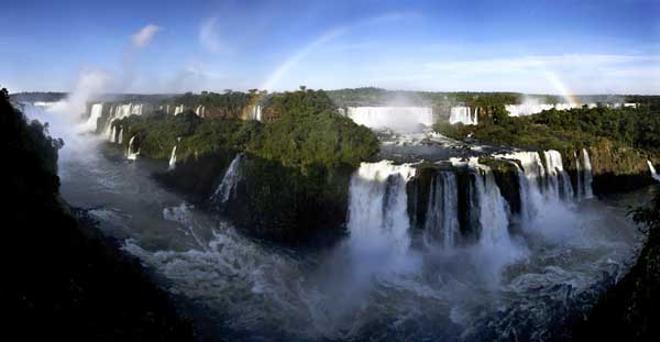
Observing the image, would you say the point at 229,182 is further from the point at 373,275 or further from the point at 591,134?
the point at 591,134

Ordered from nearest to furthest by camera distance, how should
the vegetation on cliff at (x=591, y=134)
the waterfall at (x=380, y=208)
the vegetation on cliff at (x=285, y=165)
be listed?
the waterfall at (x=380, y=208)
the vegetation on cliff at (x=285, y=165)
the vegetation on cliff at (x=591, y=134)

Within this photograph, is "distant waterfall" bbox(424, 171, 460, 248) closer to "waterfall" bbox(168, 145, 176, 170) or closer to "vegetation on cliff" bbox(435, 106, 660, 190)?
"vegetation on cliff" bbox(435, 106, 660, 190)

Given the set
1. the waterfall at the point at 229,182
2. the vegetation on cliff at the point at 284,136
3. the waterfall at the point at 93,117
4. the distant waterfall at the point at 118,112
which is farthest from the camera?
the waterfall at the point at 93,117

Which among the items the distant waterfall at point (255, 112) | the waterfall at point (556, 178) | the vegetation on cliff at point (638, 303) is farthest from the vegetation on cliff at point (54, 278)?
the distant waterfall at point (255, 112)

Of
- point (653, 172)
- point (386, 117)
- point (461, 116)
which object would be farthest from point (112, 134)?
point (653, 172)

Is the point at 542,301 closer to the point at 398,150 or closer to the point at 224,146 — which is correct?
the point at 398,150

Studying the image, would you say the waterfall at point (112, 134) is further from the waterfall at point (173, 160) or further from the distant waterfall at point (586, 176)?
the distant waterfall at point (586, 176)
